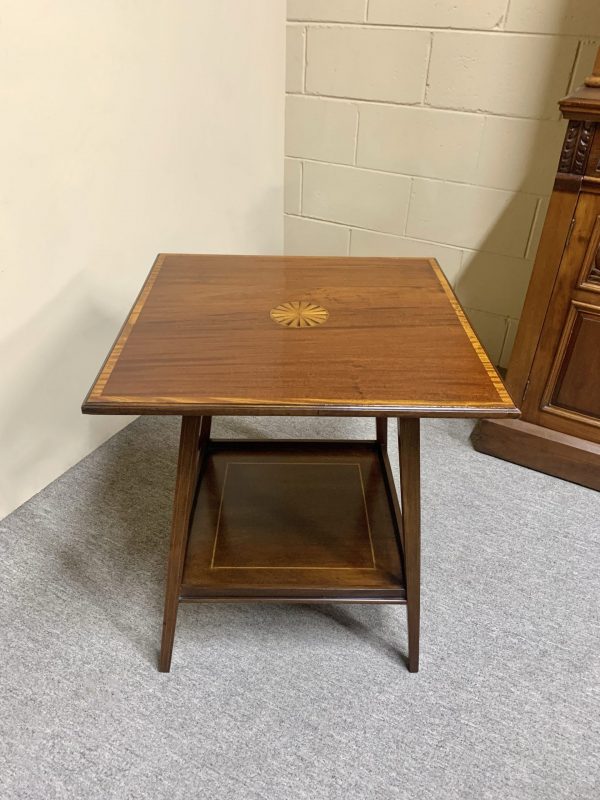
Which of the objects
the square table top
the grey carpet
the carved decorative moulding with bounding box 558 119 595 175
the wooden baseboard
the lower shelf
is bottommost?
the grey carpet

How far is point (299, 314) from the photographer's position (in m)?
1.25

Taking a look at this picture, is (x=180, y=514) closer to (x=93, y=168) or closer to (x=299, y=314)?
(x=299, y=314)

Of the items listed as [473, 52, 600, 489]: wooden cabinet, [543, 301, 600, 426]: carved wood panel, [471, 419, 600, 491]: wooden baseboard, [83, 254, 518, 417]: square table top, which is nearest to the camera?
[83, 254, 518, 417]: square table top

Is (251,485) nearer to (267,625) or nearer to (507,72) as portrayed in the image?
(267,625)

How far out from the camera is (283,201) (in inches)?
99.3

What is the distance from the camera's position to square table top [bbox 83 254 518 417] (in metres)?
0.97

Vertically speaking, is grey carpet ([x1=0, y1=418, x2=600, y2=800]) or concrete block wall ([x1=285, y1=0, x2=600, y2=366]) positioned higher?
concrete block wall ([x1=285, y1=0, x2=600, y2=366])

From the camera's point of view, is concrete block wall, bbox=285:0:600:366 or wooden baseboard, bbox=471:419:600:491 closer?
wooden baseboard, bbox=471:419:600:491

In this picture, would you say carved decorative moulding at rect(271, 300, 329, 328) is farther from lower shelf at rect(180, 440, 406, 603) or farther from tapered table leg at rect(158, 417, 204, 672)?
lower shelf at rect(180, 440, 406, 603)

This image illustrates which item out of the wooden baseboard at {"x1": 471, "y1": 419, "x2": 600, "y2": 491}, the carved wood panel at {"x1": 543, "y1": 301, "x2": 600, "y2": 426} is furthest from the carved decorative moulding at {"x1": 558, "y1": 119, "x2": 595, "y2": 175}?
the wooden baseboard at {"x1": 471, "y1": 419, "x2": 600, "y2": 491}

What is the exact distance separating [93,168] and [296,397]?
1.05 meters

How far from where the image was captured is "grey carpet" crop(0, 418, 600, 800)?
112 cm

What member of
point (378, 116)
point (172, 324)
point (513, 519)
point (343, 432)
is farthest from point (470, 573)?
point (378, 116)

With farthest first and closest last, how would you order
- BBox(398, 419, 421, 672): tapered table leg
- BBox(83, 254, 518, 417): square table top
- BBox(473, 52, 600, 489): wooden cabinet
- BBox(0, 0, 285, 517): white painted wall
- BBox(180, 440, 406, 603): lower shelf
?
1. BBox(473, 52, 600, 489): wooden cabinet
2. BBox(0, 0, 285, 517): white painted wall
3. BBox(180, 440, 406, 603): lower shelf
4. BBox(398, 419, 421, 672): tapered table leg
5. BBox(83, 254, 518, 417): square table top
